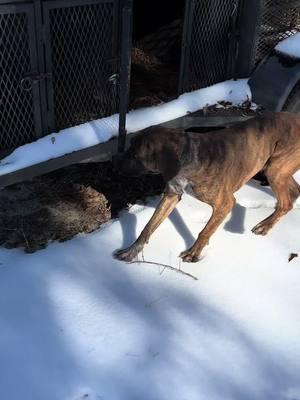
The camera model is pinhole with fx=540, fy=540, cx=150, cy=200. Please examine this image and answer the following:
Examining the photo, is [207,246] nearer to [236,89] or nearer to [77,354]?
[77,354]

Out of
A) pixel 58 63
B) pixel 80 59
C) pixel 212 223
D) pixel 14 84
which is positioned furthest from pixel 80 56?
pixel 212 223

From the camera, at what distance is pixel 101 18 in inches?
148

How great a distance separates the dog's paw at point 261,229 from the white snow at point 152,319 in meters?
0.05

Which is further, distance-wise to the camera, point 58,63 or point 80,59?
point 80,59

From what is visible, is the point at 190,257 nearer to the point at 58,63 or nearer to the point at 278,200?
the point at 278,200

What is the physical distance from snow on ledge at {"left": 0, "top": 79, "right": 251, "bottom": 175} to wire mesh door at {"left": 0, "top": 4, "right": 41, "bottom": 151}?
0.12 metres

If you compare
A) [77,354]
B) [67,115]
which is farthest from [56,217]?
[77,354]

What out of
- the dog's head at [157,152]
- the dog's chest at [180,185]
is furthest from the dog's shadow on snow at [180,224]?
the dog's head at [157,152]

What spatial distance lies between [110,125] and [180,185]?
3.24 feet

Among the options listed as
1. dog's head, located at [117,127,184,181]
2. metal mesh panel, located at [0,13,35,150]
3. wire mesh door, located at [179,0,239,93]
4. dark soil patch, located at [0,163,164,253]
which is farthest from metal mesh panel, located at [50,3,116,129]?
dog's head, located at [117,127,184,181]

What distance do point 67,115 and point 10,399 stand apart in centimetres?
208

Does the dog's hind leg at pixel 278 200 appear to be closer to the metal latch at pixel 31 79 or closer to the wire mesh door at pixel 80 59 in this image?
the wire mesh door at pixel 80 59

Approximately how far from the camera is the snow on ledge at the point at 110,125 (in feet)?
12.1

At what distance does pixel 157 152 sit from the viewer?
10.5ft
